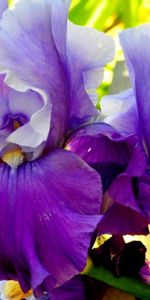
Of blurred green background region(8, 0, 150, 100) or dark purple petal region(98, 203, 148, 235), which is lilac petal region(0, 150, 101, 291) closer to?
dark purple petal region(98, 203, 148, 235)

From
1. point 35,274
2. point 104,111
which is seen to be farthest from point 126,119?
point 35,274

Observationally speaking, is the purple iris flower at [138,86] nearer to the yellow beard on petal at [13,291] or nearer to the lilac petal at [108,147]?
the lilac petal at [108,147]

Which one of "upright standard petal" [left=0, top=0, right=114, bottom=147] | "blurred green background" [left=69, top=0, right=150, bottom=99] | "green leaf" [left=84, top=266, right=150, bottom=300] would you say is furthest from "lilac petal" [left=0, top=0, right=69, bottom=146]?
"blurred green background" [left=69, top=0, right=150, bottom=99]

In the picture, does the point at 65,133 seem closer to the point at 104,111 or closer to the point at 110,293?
the point at 104,111

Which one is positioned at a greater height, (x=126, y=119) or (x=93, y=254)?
(x=126, y=119)

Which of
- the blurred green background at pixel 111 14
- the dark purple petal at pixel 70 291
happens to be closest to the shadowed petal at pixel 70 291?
the dark purple petal at pixel 70 291
